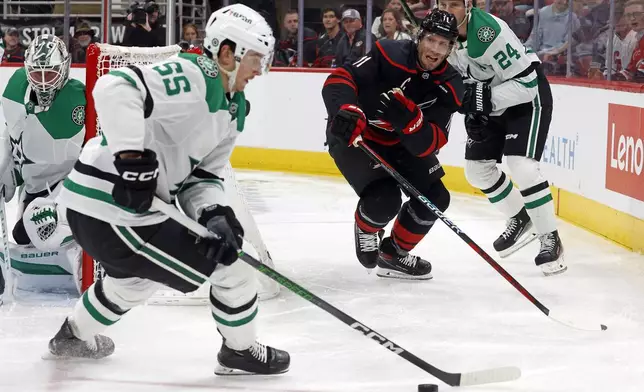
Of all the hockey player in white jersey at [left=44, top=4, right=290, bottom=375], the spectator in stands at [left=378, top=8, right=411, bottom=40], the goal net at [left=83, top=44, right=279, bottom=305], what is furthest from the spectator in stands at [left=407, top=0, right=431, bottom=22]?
the hockey player in white jersey at [left=44, top=4, right=290, bottom=375]

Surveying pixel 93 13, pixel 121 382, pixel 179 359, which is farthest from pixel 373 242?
pixel 93 13

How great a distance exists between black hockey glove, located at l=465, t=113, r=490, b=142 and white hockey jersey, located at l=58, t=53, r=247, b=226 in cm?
191

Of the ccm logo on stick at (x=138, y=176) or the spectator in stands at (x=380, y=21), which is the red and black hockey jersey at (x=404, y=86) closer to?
the ccm logo on stick at (x=138, y=176)

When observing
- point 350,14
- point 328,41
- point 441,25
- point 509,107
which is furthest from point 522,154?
point 328,41

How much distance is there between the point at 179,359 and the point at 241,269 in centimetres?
44

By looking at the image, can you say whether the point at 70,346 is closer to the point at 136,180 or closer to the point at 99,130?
the point at 136,180

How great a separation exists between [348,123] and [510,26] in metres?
2.96

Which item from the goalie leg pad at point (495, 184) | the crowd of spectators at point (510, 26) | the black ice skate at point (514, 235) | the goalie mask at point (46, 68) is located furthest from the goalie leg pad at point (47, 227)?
the black ice skate at point (514, 235)

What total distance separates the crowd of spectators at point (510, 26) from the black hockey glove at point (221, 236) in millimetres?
1304

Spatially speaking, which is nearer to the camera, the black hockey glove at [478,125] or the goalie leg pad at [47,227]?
the goalie leg pad at [47,227]

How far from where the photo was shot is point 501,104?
416 cm

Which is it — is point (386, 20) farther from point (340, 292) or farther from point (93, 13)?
point (340, 292)

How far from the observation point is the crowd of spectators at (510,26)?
4.97 metres

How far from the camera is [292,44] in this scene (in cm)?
773
